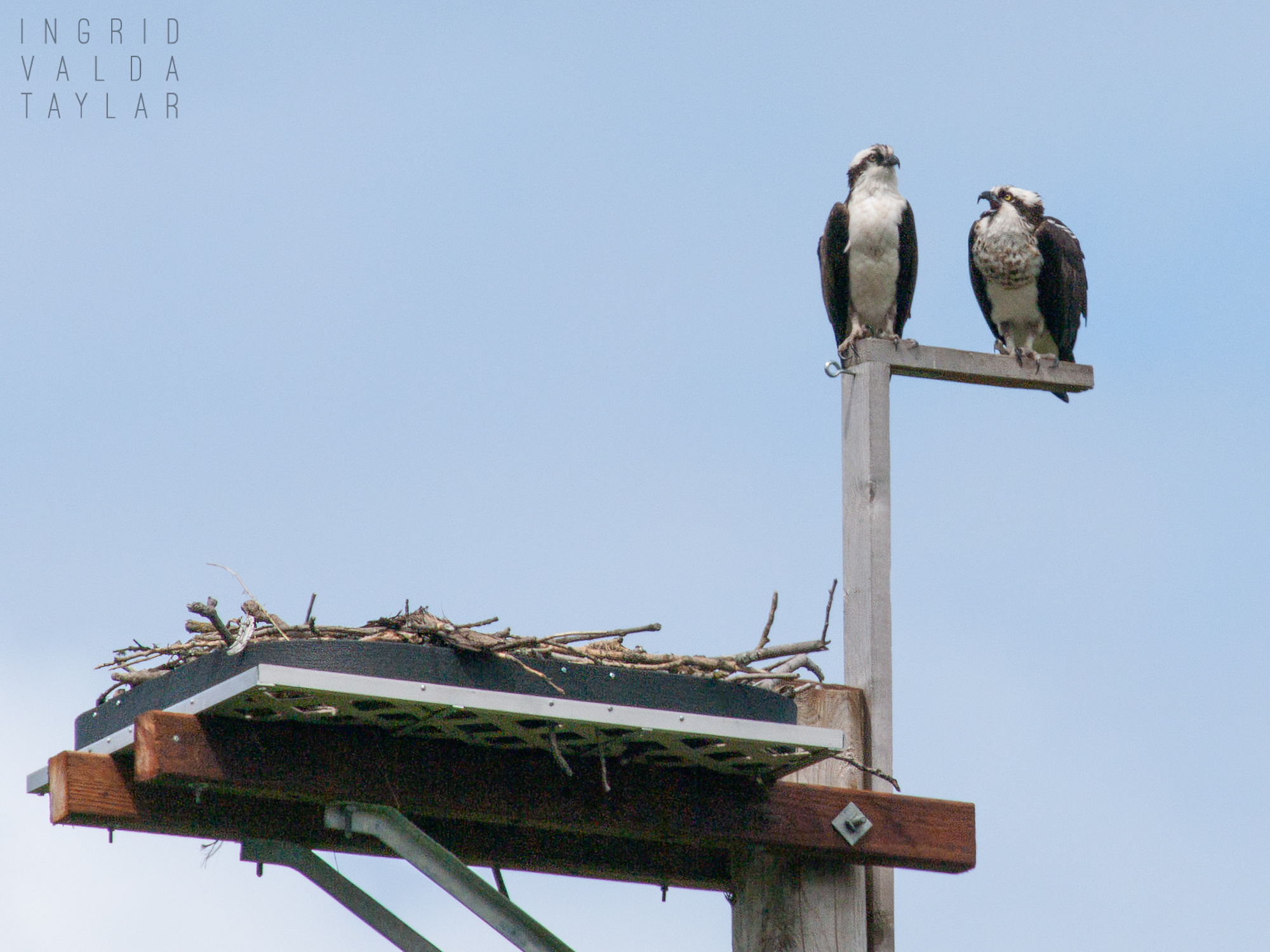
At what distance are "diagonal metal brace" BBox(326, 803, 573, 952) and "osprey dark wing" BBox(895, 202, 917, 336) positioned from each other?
3.98 meters

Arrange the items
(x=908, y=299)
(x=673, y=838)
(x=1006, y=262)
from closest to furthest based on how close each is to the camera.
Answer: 1. (x=673, y=838)
2. (x=908, y=299)
3. (x=1006, y=262)

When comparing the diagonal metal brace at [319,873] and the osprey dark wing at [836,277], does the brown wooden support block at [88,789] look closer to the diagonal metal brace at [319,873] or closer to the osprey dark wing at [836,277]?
the diagonal metal brace at [319,873]

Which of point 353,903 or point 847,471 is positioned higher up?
point 847,471

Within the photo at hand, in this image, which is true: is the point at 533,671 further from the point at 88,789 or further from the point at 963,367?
the point at 963,367

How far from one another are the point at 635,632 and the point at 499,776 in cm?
48

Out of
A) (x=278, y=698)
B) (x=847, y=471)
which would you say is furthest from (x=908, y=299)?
(x=278, y=698)

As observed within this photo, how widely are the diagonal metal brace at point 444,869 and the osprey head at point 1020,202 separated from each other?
16.9 feet

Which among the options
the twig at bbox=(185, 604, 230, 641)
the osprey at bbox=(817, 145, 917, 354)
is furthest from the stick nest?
the osprey at bbox=(817, 145, 917, 354)

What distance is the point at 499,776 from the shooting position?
4727 millimetres

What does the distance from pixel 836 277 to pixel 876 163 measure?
785mm

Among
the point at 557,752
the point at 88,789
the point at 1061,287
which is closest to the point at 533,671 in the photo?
the point at 557,752

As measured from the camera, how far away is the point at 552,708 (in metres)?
4.35

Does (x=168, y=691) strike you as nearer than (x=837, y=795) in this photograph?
Yes

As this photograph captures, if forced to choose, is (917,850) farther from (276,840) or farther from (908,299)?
(908,299)
